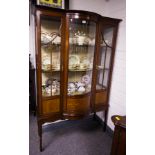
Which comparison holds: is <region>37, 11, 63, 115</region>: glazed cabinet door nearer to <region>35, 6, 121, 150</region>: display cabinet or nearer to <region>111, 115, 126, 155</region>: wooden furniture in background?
<region>35, 6, 121, 150</region>: display cabinet

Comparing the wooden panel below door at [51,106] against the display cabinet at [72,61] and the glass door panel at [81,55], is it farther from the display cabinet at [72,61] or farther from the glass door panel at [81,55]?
the glass door panel at [81,55]

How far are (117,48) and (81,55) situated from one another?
0.57 metres

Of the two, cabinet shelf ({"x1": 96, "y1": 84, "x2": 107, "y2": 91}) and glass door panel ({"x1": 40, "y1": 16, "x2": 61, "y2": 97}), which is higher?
glass door panel ({"x1": 40, "y1": 16, "x2": 61, "y2": 97})

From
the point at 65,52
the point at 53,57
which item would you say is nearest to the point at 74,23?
the point at 65,52

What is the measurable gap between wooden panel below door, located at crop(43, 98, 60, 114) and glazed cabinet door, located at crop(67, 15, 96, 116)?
0.48 ft

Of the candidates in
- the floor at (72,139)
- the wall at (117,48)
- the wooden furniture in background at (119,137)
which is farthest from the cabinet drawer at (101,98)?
the wooden furniture in background at (119,137)

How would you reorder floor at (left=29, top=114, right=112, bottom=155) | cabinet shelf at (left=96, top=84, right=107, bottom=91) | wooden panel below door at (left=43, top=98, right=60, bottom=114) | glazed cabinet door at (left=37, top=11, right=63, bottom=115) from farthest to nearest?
cabinet shelf at (left=96, top=84, right=107, bottom=91)
floor at (left=29, top=114, right=112, bottom=155)
wooden panel below door at (left=43, top=98, right=60, bottom=114)
glazed cabinet door at (left=37, top=11, right=63, bottom=115)

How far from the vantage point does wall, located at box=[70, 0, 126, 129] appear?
1876 millimetres

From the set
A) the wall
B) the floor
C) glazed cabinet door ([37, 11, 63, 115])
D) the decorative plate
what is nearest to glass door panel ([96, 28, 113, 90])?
the wall

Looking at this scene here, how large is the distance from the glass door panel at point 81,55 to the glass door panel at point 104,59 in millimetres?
140

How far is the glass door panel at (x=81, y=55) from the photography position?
1.69 meters

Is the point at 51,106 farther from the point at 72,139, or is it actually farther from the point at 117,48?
the point at 117,48
